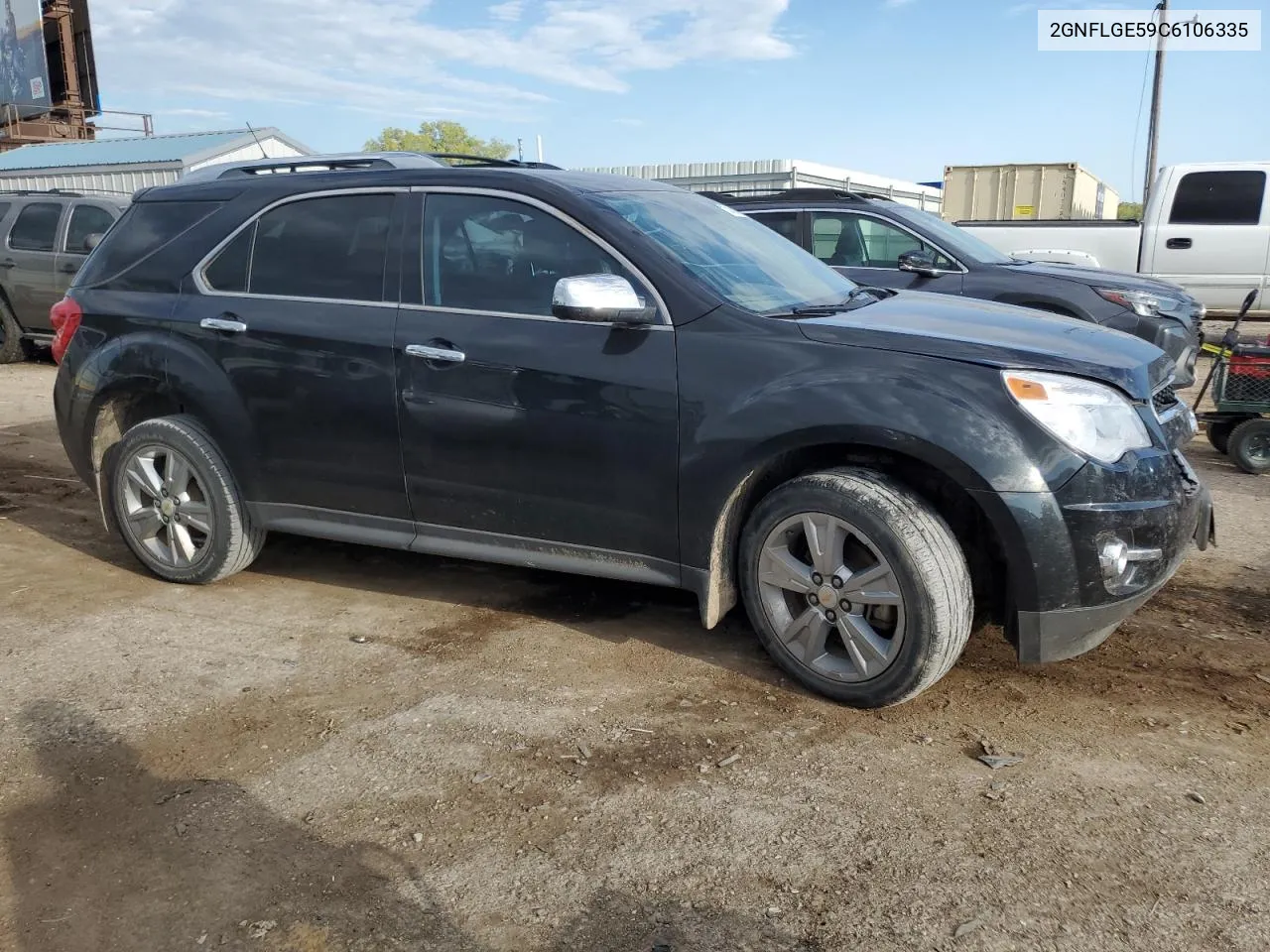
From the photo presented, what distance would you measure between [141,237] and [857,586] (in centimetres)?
368

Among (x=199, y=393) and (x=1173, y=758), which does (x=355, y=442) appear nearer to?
(x=199, y=393)

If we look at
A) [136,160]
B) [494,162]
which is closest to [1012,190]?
[494,162]

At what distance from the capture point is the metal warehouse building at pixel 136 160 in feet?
80.2

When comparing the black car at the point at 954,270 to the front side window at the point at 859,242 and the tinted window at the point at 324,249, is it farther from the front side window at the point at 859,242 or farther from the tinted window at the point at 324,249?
the tinted window at the point at 324,249

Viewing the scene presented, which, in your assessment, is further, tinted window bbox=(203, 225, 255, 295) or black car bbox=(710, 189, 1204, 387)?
black car bbox=(710, 189, 1204, 387)

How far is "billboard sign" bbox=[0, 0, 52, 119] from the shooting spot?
38062mm

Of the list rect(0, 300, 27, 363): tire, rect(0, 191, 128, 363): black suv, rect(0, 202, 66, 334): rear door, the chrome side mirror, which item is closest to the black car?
the chrome side mirror

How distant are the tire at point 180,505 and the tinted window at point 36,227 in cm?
894

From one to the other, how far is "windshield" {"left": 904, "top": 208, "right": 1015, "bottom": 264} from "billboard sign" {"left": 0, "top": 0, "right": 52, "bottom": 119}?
1548 inches

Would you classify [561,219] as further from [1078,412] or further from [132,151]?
[132,151]

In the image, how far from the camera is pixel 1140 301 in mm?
7867

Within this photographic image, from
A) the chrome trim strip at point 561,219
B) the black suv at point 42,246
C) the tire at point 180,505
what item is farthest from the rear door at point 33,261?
the chrome trim strip at point 561,219

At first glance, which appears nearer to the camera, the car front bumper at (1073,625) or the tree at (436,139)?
the car front bumper at (1073,625)

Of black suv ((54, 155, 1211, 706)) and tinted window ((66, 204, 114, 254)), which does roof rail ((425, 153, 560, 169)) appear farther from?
tinted window ((66, 204, 114, 254))
